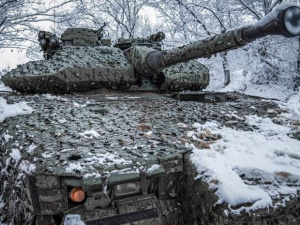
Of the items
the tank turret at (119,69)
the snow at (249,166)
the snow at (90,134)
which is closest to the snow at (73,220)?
the snow at (90,134)

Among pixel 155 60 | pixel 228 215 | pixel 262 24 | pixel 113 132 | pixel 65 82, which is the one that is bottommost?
pixel 228 215

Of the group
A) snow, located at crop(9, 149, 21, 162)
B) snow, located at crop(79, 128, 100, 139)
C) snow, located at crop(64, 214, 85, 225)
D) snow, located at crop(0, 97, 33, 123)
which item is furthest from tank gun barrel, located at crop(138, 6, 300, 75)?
snow, located at crop(9, 149, 21, 162)

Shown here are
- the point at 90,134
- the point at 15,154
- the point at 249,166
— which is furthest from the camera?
the point at 90,134

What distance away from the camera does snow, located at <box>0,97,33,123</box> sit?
3.15 metres

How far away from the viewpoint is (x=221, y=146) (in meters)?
2.63

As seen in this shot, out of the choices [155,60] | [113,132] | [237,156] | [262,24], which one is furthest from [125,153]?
[155,60]

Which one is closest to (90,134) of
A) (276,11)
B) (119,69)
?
(276,11)

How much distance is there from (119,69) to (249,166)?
2.74 meters

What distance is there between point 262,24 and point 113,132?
1.57m

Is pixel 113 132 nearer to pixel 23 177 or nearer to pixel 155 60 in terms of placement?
pixel 23 177

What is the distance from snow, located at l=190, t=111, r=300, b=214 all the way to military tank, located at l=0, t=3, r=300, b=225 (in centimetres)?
7

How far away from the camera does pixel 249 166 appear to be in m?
2.31

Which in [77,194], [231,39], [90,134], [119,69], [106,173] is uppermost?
[231,39]

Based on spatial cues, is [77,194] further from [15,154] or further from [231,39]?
[231,39]
